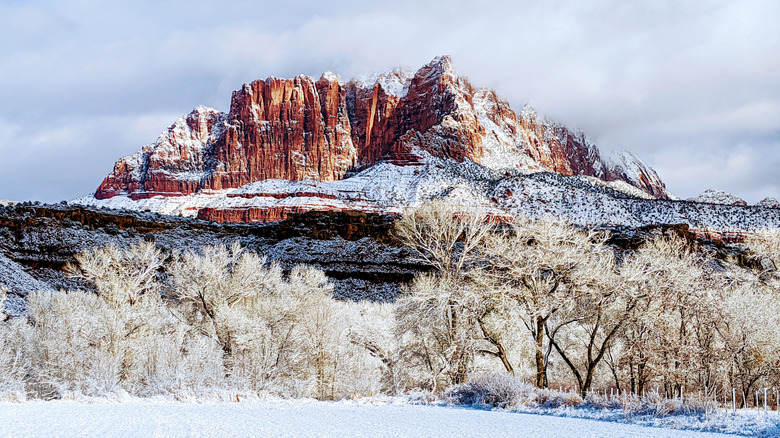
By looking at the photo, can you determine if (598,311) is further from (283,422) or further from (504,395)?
(283,422)

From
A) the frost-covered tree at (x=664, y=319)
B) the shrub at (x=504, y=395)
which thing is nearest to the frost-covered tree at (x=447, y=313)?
the frost-covered tree at (x=664, y=319)

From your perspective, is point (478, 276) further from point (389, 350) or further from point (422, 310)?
point (389, 350)

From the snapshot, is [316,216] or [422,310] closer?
[422,310]

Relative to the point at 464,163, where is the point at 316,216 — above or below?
below

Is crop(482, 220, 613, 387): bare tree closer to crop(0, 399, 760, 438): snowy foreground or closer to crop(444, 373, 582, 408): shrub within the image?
crop(444, 373, 582, 408): shrub

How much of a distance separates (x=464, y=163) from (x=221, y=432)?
132542 millimetres

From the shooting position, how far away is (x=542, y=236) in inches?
637

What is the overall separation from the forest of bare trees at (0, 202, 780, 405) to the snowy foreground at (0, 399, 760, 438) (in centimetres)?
Result: 224

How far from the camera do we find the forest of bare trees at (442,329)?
15.5m

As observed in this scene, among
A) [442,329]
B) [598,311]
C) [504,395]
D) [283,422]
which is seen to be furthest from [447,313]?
[283,422]

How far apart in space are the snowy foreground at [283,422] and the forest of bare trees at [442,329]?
2.24m

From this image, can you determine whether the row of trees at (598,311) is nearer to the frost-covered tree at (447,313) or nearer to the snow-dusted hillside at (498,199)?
the frost-covered tree at (447,313)

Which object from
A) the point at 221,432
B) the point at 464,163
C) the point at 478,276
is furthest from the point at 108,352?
the point at 464,163

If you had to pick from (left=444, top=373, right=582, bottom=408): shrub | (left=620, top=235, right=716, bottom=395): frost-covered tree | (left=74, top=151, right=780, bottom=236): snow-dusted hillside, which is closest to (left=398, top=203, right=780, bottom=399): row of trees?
(left=620, top=235, right=716, bottom=395): frost-covered tree
